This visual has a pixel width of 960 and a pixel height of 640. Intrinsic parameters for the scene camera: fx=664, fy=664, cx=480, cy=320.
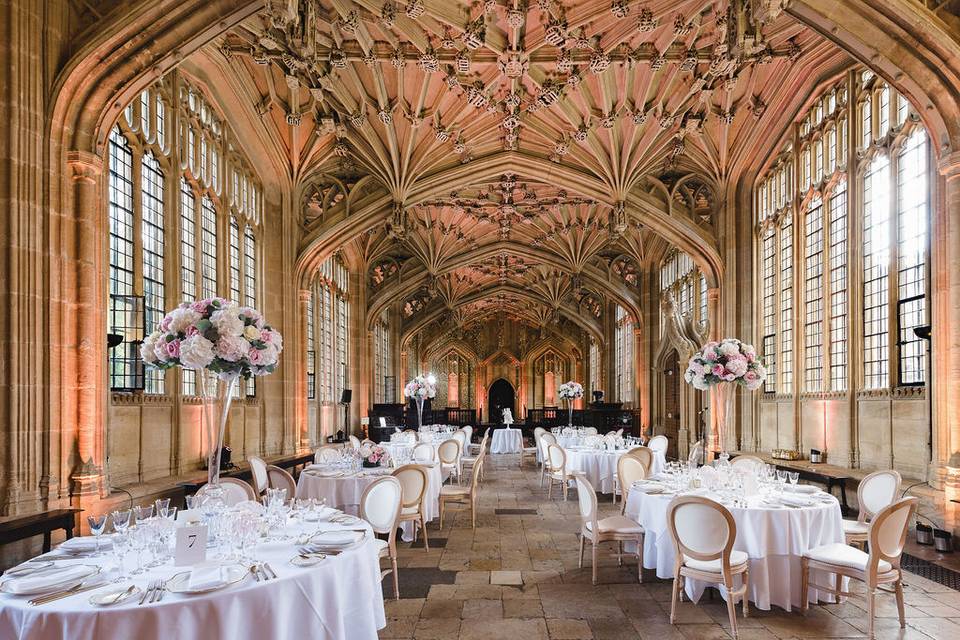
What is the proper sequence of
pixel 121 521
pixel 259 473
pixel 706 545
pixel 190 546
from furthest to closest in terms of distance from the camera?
pixel 259 473, pixel 706 545, pixel 121 521, pixel 190 546

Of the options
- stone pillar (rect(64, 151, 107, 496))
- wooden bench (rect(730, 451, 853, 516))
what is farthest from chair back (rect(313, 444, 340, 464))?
wooden bench (rect(730, 451, 853, 516))

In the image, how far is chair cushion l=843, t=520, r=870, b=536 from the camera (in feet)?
19.2

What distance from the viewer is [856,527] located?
5.95 meters

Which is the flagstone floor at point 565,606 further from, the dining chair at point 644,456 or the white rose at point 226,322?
the white rose at point 226,322

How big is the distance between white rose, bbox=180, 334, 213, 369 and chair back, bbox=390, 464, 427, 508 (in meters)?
3.13

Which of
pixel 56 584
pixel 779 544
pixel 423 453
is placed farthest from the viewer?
pixel 423 453

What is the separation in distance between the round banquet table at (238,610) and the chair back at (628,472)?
13.7 feet

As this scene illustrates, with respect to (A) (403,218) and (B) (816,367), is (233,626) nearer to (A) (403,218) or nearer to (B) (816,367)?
(B) (816,367)

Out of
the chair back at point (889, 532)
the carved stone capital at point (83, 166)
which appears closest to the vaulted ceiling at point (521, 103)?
the carved stone capital at point (83, 166)

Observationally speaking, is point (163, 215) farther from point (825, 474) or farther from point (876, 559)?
point (825, 474)

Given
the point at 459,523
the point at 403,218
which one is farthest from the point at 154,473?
the point at 403,218

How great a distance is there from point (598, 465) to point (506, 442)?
9.42m

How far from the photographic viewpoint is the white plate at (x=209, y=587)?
9.92 feet

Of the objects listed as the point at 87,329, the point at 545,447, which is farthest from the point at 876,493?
the point at 545,447
